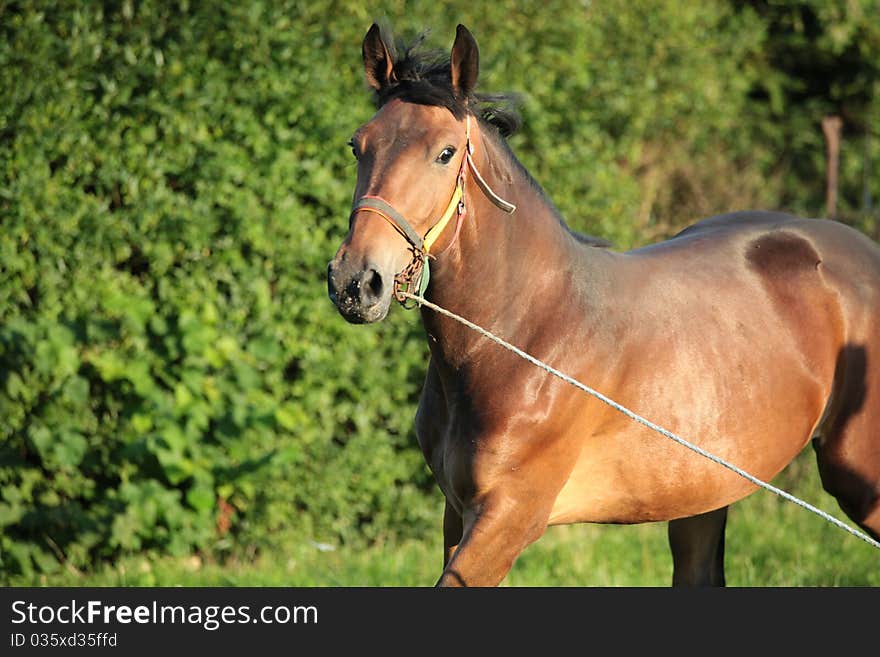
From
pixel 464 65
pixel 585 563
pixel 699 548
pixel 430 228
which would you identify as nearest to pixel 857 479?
pixel 699 548

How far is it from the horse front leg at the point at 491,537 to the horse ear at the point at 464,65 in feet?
4.28

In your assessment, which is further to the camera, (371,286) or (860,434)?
(860,434)

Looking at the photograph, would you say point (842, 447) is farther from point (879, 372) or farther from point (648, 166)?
point (648, 166)

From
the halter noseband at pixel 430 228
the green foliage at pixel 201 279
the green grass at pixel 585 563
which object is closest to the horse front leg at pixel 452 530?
the halter noseband at pixel 430 228

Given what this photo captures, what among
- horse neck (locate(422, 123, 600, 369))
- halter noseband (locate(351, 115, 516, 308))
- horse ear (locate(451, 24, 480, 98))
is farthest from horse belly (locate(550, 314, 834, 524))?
horse ear (locate(451, 24, 480, 98))

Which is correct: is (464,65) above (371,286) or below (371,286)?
above

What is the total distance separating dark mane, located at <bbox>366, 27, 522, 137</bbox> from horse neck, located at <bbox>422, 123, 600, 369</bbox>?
0.41 feet

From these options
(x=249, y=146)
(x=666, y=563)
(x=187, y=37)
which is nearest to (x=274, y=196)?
(x=249, y=146)

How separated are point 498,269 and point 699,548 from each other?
1.86 m

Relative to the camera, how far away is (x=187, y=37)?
6.07 metres

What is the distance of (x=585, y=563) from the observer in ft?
21.1

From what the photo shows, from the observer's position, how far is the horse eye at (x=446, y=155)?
3535 mm

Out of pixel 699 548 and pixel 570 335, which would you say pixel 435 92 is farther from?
pixel 699 548

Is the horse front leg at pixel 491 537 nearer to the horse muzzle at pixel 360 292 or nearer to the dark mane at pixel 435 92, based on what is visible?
the horse muzzle at pixel 360 292
